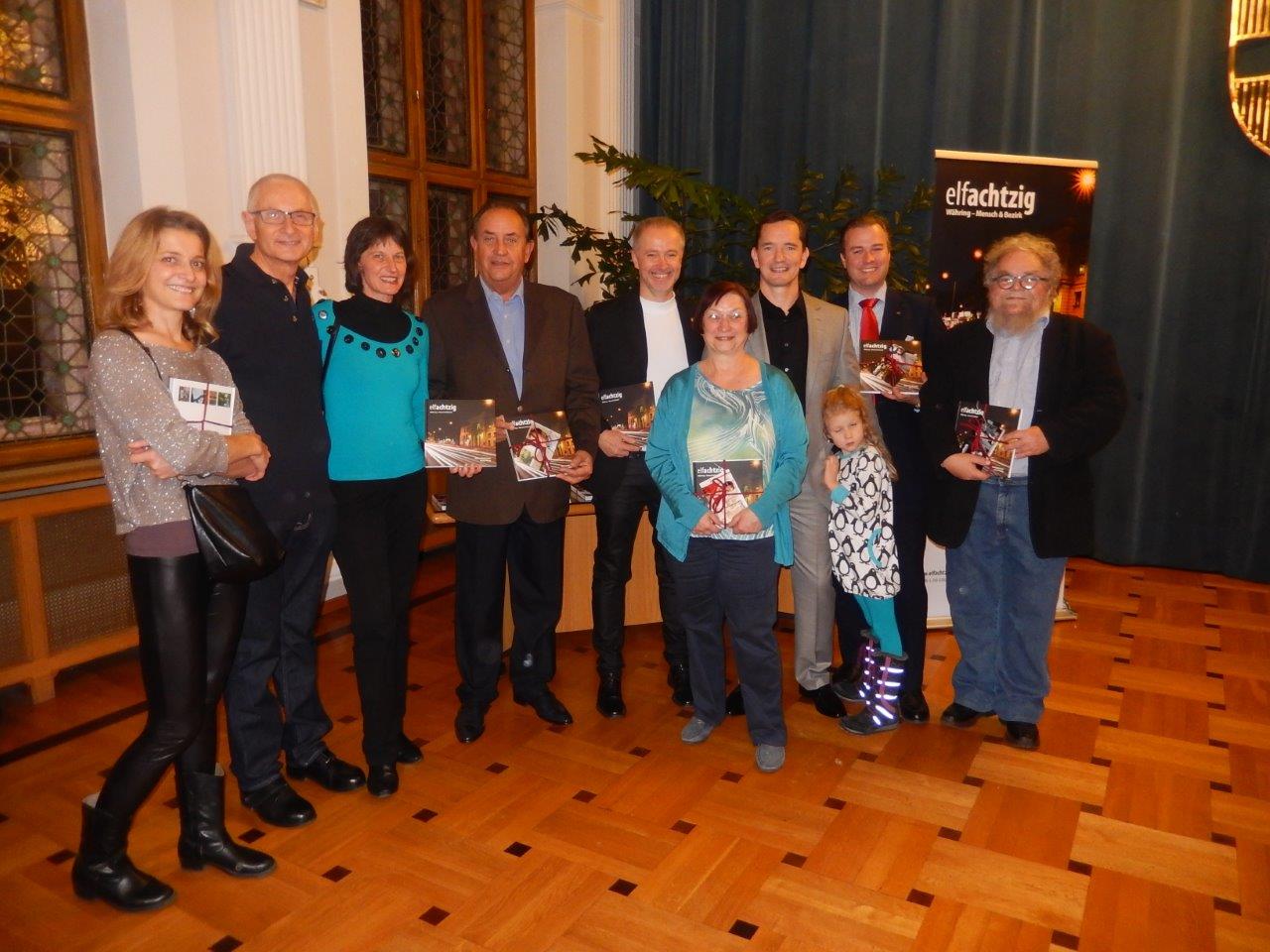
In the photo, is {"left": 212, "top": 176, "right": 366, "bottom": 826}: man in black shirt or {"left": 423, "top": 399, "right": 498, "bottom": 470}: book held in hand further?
{"left": 423, "top": 399, "right": 498, "bottom": 470}: book held in hand

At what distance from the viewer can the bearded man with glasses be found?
9.22 ft

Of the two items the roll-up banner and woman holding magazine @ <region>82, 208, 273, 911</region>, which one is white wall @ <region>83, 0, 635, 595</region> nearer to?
woman holding magazine @ <region>82, 208, 273, 911</region>

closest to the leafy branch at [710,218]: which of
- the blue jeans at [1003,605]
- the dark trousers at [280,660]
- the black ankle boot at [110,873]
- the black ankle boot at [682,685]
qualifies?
the blue jeans at [1003,605]

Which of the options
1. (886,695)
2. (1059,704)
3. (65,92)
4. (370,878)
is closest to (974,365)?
(886,695)

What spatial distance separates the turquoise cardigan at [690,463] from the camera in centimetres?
280

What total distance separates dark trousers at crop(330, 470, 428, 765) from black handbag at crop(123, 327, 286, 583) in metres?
0.45

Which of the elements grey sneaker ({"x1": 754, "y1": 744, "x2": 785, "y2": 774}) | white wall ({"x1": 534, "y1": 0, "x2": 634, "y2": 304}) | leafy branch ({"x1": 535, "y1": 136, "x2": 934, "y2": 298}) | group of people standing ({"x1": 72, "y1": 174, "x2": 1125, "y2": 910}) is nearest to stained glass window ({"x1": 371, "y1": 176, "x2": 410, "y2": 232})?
leafy branch ({"x1": 535, "y1": 136, "x2": 934, "y2": 298})

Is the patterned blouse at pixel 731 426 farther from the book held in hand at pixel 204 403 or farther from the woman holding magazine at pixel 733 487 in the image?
the book held in hand at pixel 204 403

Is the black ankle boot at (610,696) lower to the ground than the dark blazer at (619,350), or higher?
lower

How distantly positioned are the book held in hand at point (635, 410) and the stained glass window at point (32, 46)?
2657mm

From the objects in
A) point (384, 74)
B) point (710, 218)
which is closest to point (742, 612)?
point (710, 218)

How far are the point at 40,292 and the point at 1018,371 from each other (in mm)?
3745

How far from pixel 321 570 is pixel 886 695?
195cm

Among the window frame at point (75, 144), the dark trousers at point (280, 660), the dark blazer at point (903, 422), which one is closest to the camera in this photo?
the dark trousers at point (280, 660)
